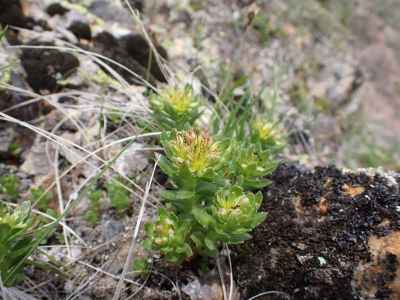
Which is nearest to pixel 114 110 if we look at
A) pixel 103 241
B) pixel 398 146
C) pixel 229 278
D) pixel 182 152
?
pixel 103 241

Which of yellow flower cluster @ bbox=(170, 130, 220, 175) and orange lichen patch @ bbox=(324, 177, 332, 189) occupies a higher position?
yellow flower cluster @ bbox=(170, 130, 220, 175)

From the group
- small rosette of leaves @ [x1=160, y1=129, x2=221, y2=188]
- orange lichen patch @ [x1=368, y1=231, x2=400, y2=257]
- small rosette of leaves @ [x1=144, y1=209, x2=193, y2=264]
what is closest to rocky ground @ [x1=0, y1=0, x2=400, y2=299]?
orange lichen patch @ [x1=368, y1=231, x2=400, y2=257]

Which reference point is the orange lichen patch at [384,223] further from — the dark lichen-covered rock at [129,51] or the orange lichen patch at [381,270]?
the dark lichen-covered rock at [129,51]

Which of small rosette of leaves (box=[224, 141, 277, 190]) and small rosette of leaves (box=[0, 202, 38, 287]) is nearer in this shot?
small rosette of leaves (box=[0, 202, 38, 287])

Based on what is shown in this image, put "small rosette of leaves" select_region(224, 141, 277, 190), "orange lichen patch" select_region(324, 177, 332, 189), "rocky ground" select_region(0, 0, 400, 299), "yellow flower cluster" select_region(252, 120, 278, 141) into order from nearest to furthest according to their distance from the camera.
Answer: "rocky ground" select_region(0, 0, 400, 299) → "small rosette of leaves" select_region(224, 141, 277, 190) → "orange lichen patch" select_region(324, 177, 332, 189) → "yellow flower cluster" select_region(252, 120, 278, 141)

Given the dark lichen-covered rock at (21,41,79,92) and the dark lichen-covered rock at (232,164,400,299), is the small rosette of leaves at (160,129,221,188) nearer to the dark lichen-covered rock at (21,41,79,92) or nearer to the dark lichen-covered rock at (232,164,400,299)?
the dark lichen-covered rock at (232,164,400,299)

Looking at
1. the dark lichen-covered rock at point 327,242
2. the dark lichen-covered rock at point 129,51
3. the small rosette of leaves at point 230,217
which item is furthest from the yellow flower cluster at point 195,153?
the dark lichen-covered rock at point 129,51

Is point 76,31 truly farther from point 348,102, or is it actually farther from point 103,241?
point 348,102
